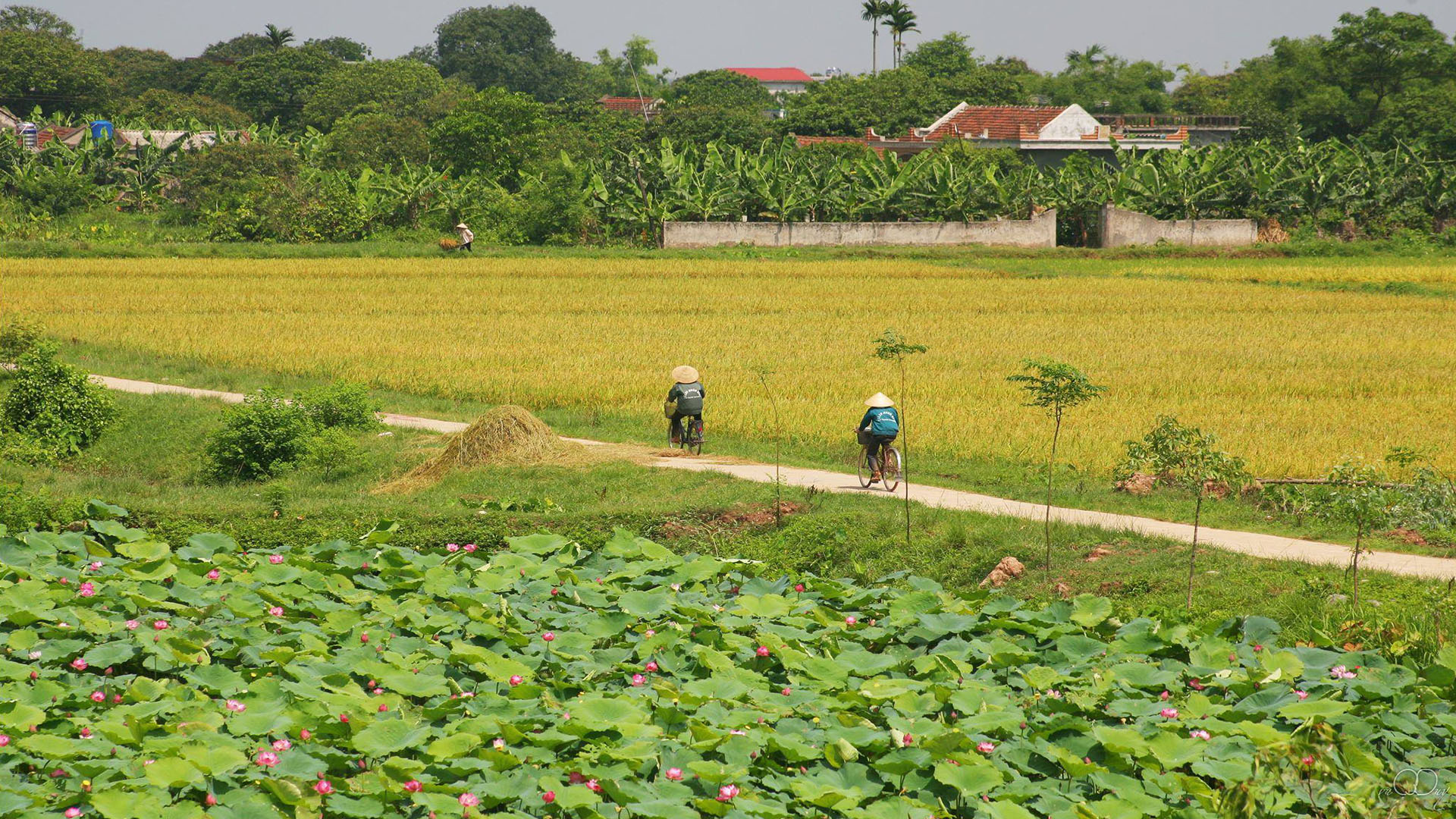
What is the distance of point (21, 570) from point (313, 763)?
408 cm

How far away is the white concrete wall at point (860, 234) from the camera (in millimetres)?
42531

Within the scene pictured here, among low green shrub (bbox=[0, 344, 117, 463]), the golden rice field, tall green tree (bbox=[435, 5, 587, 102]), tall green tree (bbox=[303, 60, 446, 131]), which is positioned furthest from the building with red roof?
low green shrub (bbox=[0, 344, 117, 463])

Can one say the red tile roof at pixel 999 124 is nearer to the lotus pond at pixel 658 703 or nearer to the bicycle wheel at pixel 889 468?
the bicycle wheel at pixel 889 468

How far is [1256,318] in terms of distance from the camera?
28.7m

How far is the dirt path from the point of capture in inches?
406

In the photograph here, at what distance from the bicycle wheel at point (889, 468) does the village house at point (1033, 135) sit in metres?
52.3

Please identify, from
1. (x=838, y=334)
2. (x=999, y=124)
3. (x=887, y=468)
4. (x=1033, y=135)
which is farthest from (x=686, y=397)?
(x=999, y=124)

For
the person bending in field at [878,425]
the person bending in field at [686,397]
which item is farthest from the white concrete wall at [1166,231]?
the person bending in field at [878,425]

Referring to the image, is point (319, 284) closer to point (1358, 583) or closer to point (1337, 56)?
point (1358, 583)

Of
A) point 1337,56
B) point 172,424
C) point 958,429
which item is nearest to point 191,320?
point 172,424

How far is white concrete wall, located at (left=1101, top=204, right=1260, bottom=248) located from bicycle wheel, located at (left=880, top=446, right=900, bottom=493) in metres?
32.9

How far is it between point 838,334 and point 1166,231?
73.4ft

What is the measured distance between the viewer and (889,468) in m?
13.1

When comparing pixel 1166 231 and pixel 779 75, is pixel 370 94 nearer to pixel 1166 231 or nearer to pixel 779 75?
pixel 1166 231
